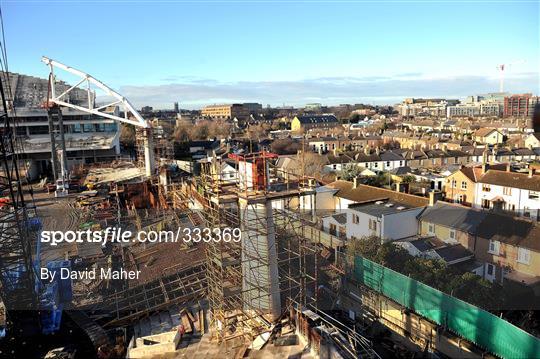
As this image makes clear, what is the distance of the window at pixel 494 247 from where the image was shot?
486 inches

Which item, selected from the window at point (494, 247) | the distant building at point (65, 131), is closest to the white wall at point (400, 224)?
Answer: the window at point (494, 247)

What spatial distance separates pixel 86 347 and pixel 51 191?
17.8 m

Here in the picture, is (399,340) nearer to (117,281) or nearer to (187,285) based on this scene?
(187,285)

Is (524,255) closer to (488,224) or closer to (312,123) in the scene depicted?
(488,224)

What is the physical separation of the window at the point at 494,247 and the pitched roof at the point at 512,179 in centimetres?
488

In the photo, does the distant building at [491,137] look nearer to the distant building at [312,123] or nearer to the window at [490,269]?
the distant building at [312,123]

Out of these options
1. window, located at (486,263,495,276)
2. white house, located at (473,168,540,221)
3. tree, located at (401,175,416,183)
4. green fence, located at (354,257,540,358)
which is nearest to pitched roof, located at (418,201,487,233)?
window, located at (486,263,495,276)

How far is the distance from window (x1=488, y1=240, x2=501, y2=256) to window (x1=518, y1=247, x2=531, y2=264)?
562 millimetres

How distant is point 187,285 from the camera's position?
376 inches

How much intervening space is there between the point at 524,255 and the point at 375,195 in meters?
5.83

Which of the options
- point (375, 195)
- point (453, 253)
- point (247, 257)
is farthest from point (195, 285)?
point (375, 195)

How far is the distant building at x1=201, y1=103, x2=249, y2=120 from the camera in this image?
9106 cm

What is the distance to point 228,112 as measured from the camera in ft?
306

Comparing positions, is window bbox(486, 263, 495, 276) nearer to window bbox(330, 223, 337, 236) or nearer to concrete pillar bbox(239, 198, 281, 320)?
window bbox(330, 223, 337, 236)
